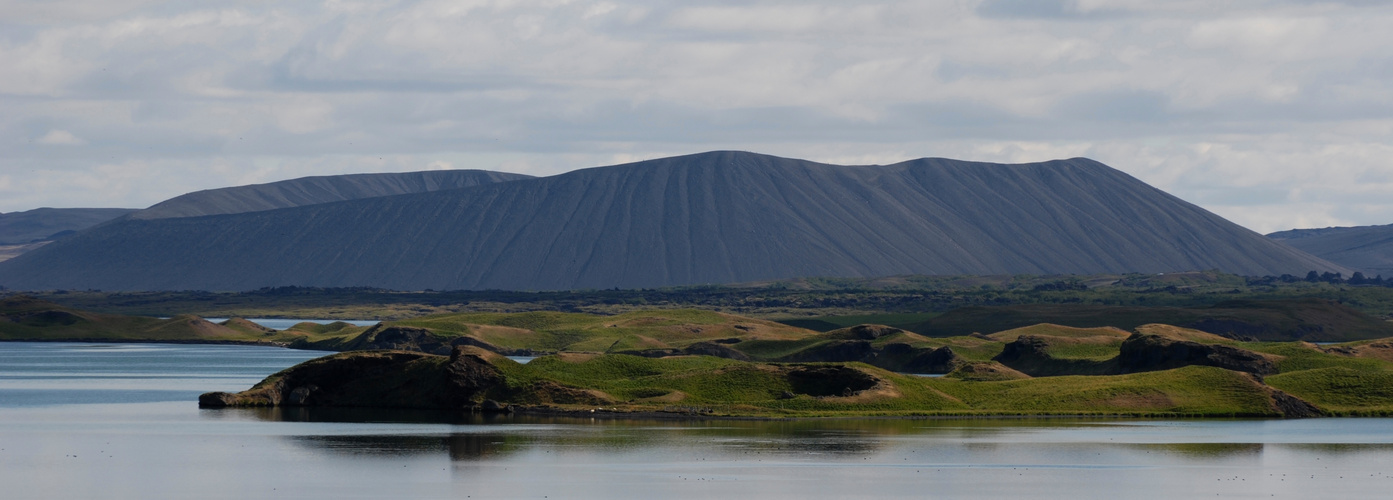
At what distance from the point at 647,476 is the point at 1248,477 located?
919 inches

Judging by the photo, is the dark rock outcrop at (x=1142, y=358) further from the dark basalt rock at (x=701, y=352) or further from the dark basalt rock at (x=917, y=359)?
the dark basalt rock at (x=701, y=352)

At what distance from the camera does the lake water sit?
210 feet

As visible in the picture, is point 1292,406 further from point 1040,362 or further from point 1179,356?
point 1040,362

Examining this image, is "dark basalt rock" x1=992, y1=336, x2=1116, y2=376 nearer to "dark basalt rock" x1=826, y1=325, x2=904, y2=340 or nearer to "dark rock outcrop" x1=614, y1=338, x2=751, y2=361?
"dark basalt rock" x1=826, y1=325, x2=904, y2=340

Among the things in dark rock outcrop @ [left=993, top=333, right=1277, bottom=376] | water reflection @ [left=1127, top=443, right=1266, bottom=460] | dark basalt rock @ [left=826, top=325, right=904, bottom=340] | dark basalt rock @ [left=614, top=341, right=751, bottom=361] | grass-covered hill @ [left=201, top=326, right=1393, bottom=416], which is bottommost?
water reflection @ [left=1127, top=443, right=1266, bottom=460]

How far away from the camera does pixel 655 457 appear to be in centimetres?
7562

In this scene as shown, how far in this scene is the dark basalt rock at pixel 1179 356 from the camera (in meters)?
132

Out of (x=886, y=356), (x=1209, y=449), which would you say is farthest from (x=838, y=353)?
(x=1209, y=449)

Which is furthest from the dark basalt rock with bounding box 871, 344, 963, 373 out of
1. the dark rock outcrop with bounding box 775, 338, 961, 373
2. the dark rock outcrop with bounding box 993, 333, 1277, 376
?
the dark rock outcrop with bounding box 993, 333, 1277, 376

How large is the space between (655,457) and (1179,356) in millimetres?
73489

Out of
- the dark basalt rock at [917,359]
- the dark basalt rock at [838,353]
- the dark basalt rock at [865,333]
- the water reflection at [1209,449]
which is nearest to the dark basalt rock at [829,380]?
the water reflection at [1209,449]

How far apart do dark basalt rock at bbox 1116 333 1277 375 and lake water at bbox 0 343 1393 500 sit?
2445cm

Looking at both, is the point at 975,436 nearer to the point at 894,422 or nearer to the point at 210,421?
the point at 894,422

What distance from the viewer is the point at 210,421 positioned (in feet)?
311
